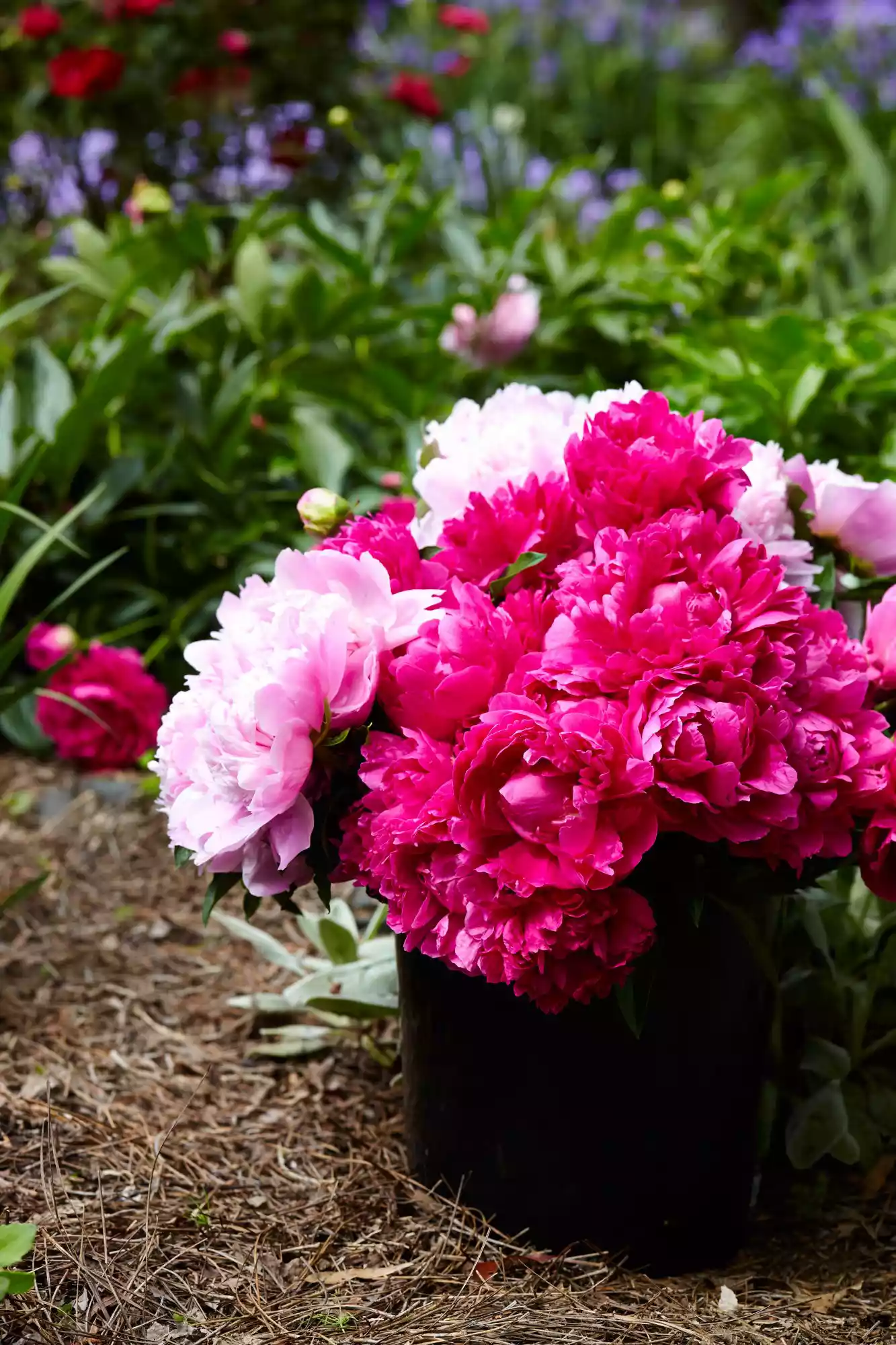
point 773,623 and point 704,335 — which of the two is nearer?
point 773,623

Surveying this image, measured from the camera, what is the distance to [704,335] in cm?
205

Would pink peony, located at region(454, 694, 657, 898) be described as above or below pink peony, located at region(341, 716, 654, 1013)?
above

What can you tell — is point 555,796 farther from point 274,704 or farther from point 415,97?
point 415,97

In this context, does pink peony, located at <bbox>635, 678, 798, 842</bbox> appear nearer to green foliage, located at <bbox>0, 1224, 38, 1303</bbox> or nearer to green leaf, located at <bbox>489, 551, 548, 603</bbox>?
green leaf, located at <bbox>489, 551, 548, 603</bbox>

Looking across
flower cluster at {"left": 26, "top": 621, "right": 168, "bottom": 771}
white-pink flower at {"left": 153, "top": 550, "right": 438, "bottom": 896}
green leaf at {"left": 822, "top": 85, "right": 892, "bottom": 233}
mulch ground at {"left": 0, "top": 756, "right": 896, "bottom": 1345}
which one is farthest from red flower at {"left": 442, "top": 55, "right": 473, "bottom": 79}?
white-pink flower at {"left": 153, "top": 550, "right": 438, "bottom": 896}

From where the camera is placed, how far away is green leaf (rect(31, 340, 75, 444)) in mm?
2031

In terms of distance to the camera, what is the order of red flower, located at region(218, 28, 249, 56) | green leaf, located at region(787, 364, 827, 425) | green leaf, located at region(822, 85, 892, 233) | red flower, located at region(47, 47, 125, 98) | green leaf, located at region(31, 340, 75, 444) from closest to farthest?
green leaf, located at region(787, 364, 827, 425) → green leaf, located at region(31, 340, 75, 444) → green leaf, located at region(822, 85, 892, 233) → red flower, located at region(47, 47, 125, 98) → red flower, located at region(218, 28, 249, 56)

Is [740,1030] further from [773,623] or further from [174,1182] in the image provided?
[174,1182]

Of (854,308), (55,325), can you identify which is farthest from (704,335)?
(55,325)

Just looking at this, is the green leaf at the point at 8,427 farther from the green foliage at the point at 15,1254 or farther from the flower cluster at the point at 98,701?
the green foliage at the point at 15,1254

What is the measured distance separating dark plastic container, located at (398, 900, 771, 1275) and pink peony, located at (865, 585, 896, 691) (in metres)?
0.23

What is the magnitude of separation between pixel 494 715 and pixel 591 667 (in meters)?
0.07

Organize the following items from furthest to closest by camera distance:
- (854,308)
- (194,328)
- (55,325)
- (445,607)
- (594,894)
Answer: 1. (55,325)
2. (854,308)
3. (194,328)
4. (445,607)
5. (594,894)

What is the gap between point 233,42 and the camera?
3.10 meters
